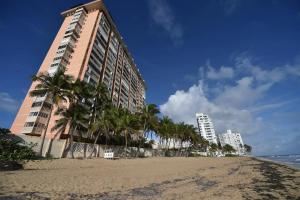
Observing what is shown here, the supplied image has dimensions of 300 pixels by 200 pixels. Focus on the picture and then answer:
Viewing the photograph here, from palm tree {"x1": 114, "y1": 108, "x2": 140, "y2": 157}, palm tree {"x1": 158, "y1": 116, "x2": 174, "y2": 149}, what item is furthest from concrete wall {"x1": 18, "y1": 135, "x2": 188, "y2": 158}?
palm tree {"x1": 158, "y1": 116, "x2": 174, "y2": 149}

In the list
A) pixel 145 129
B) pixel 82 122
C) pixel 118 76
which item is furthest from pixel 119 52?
pixel 82 122

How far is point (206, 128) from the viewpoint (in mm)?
189625

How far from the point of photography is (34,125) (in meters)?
38.7

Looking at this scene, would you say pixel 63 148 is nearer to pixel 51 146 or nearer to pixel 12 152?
pixel 51 146

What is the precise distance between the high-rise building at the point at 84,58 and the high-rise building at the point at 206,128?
429ft

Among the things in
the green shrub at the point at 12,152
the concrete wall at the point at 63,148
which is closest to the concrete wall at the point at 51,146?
the concrete wall at the point at 63,148

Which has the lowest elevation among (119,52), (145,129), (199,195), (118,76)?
(199,195)

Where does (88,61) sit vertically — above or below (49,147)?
above

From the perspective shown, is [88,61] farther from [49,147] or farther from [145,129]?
[49,147]

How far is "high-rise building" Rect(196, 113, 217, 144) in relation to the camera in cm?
18525

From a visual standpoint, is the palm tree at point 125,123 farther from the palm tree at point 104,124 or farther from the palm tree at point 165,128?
the palm tree at point 165,128

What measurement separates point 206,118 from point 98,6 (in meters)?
163

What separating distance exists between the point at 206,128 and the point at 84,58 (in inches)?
6533

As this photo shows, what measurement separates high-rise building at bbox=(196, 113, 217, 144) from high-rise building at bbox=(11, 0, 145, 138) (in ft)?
429
